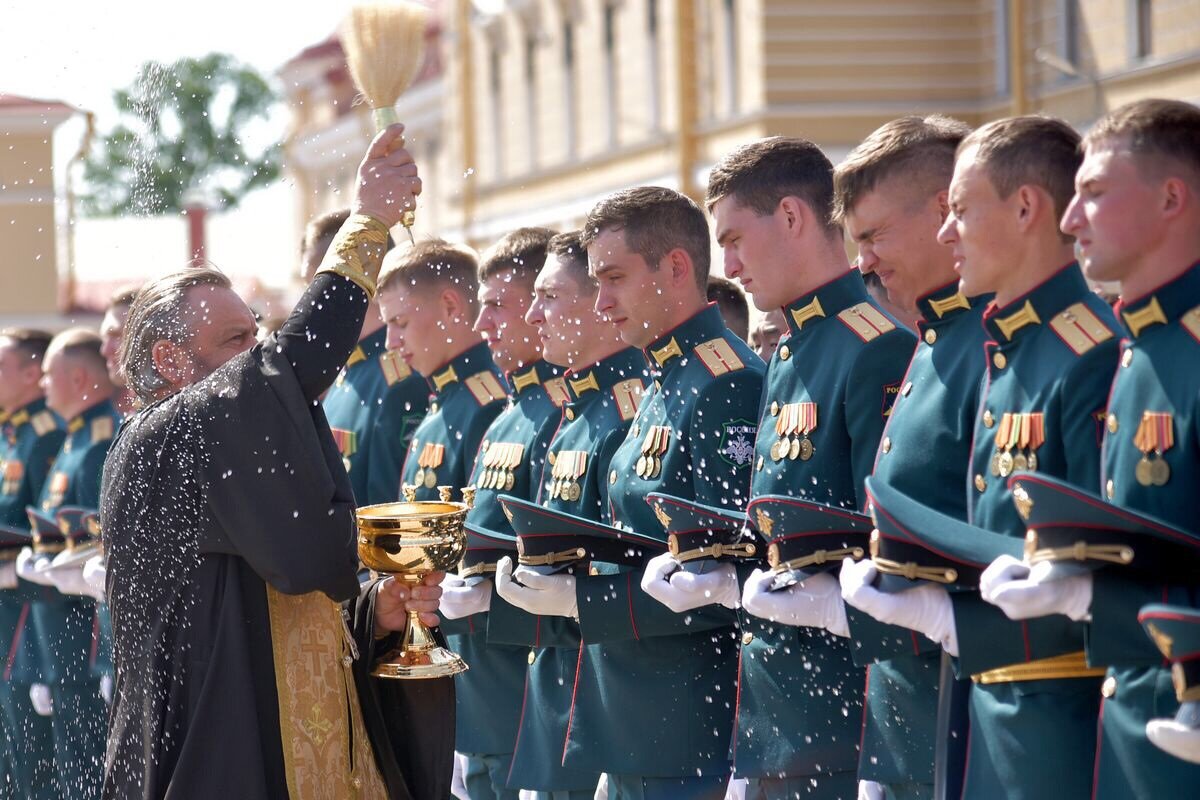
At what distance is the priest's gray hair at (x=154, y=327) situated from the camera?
Result: 450 centimetres

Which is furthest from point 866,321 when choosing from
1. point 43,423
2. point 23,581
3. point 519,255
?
point 43,423

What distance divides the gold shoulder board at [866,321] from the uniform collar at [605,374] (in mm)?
1084

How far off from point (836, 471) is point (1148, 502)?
3.87 ft

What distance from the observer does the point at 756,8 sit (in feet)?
67.8

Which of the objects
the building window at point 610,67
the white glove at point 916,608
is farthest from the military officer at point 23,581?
the building window at point 610,67

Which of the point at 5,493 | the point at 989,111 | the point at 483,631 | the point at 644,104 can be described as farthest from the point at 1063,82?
the point at 483,631

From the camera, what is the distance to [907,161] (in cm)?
416

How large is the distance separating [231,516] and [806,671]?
1415 mm

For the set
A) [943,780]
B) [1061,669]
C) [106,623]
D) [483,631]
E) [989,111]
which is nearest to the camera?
[1061,669]

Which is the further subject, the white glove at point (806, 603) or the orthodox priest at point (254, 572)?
the orthodox priest at point (254, 572)

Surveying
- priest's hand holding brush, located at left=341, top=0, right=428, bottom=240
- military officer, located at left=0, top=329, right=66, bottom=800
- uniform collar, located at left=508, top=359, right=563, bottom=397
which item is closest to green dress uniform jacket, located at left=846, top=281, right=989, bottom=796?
priest's hand holding brush, located at left=341, top=0, right=428, bottom=240

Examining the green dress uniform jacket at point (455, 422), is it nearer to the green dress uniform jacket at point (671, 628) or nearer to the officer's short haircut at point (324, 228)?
the officer's short haircut at point (324, 228)

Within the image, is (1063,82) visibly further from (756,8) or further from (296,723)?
(296,723)

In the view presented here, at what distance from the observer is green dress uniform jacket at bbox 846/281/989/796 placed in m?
3.77
